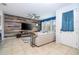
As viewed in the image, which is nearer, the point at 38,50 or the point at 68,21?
the point at 38,50

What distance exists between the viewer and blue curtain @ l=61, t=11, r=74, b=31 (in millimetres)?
3170

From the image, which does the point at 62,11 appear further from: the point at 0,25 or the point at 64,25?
the point at 0,25

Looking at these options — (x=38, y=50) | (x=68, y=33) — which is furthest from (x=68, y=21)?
(x=38, y=50)

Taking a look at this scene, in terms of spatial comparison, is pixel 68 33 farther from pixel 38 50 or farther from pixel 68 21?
pixel 38 50

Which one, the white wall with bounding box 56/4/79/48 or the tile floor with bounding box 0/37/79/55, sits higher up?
the white wall with bounding box 56/4/79/48

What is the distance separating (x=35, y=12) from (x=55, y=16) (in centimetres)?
112

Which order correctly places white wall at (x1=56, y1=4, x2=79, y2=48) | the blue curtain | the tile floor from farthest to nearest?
the blue curtain, white wall at (x1=56, y1=4, x2=79, y2=48), the tile floor

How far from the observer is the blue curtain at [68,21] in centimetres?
317

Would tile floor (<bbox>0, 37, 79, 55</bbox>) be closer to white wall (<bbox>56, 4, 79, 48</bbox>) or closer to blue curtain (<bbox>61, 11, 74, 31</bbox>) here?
white wall (<bbox>56, 4, 79, 48</bbox>)

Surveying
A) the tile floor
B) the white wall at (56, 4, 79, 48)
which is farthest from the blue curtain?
the tile floor

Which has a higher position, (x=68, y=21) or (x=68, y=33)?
(x=68, y=21)

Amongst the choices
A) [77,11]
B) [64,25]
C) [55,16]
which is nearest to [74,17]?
[77,11]

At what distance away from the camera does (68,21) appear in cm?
330

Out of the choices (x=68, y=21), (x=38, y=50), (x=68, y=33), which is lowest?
(x=38, y=50)
